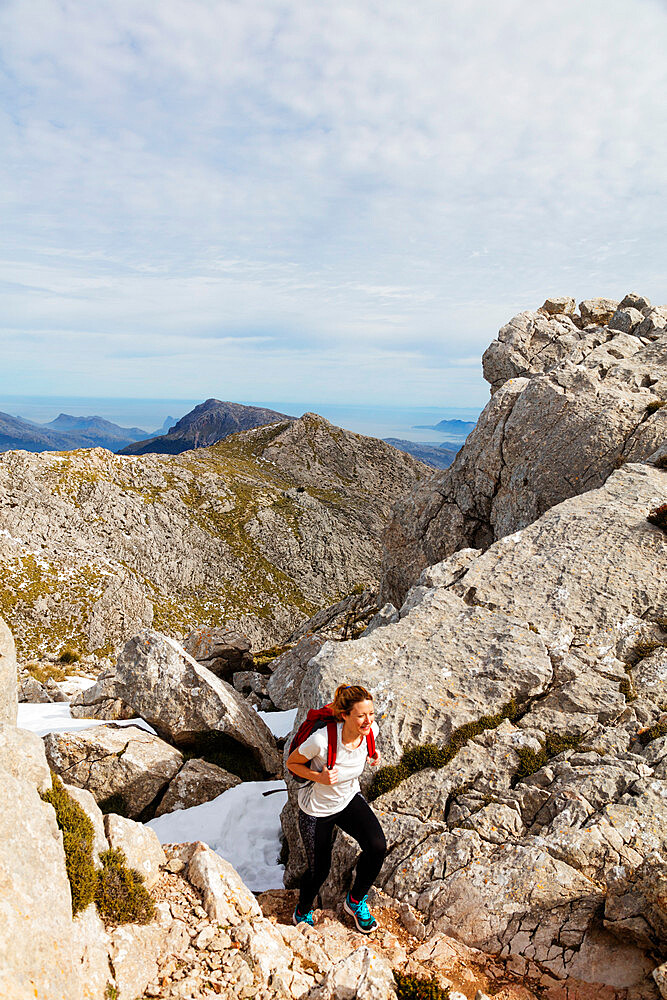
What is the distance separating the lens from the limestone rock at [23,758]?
8.79 m

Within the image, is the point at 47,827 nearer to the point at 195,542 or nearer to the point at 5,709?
the point at 5,709

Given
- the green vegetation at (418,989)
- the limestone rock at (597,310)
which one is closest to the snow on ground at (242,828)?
the green vegetation at (418,989)

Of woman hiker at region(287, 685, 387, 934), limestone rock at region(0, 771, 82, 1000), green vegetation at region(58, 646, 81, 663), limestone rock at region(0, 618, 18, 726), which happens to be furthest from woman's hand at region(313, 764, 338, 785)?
green vegetation at region(58, 646, 81, 663)

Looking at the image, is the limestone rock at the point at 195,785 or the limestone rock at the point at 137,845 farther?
the limestone rock at the point at 195,785

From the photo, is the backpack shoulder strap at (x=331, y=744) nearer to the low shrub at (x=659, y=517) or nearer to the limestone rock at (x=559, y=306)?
the low shrub at (x=659, y=517)

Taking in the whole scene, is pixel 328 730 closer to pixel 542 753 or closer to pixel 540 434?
pixel 542 753

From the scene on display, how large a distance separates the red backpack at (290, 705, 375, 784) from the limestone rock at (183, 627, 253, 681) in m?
26.5

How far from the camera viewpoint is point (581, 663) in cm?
1443

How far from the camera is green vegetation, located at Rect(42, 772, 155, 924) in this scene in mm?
8133

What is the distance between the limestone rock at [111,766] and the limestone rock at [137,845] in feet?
21.5

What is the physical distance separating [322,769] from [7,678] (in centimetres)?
856

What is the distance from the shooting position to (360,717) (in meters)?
9.18

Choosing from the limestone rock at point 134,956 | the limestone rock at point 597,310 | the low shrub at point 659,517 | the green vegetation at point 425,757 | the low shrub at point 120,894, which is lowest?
the limestone rock at point 134,956

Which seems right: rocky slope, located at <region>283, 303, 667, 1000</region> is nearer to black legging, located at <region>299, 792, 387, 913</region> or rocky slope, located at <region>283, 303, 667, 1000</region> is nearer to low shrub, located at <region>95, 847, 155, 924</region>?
black legging, located at <region>299, 792, 387, 913</region>
